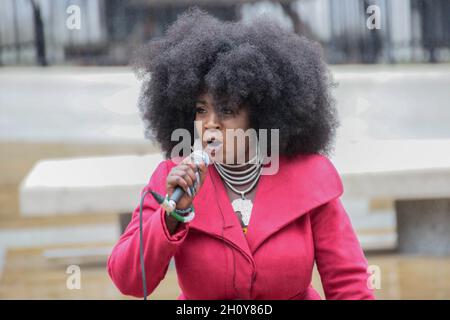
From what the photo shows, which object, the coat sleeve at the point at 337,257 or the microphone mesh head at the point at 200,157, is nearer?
the microphone mesh head at the point at 200,157

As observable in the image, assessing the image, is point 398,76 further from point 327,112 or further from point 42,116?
point 327,112

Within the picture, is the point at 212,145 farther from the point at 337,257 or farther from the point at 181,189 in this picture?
the point at 337,257

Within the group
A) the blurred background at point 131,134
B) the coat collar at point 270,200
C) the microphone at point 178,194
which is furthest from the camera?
the blurred background at point 131,134

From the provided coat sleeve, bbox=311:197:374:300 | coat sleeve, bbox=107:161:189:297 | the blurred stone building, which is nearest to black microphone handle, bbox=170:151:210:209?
coat sleeve, bbox=107:161:189:297

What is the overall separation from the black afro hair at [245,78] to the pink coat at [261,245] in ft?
0.36

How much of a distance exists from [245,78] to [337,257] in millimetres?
502

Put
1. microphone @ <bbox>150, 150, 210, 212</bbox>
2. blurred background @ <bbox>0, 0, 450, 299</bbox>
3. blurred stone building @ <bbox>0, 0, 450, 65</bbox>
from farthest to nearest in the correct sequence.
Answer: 1. blurred stone building @ <bbox>0, 0, 450, 65</bbox>
2. blurred background @ <bbox>0, 0, 450, 299</bbox>
3. microphone @ <bbox>150, 150, 210, 212</bbox>

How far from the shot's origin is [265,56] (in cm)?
251

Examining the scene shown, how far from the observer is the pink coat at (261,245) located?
2.40 m

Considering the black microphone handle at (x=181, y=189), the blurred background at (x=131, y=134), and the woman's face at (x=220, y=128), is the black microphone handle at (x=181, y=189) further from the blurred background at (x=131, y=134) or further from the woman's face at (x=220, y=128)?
the blurred background at (x=131, y=134)

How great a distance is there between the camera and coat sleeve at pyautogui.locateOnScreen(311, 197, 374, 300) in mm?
2510

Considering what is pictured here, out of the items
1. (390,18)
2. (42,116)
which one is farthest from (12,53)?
(390,18)

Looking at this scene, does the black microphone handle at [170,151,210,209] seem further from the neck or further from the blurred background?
the blurred background

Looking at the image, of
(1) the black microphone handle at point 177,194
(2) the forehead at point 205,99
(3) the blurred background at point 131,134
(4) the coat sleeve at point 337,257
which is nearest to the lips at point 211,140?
(2) the forehead at point 205,99
